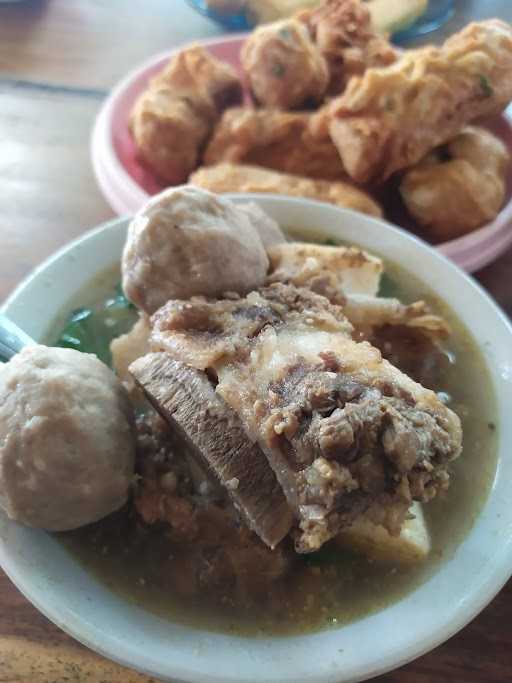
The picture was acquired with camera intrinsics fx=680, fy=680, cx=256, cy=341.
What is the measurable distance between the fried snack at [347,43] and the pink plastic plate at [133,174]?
319 millimetres

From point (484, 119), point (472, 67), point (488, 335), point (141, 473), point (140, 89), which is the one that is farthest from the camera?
point (140, 89)

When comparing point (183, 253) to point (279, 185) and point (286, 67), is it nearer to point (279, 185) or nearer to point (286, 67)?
point (279, 185)

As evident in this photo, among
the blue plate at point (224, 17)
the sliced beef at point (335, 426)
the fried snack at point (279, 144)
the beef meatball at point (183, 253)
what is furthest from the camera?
the blue plate at point (224, 17)

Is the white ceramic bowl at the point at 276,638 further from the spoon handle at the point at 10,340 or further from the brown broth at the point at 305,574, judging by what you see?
the spoon handle at the point at 10,340

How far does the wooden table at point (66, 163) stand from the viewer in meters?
Result: 0.80

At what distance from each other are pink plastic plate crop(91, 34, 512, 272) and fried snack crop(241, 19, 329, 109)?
305mm

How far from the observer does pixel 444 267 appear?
40.8 inches

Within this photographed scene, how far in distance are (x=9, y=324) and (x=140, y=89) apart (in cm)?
96

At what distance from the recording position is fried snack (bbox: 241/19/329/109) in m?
1.45

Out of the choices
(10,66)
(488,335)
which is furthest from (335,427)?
(10,66)

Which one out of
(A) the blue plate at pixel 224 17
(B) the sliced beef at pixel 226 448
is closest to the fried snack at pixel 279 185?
(B) the sliced beef at pixel 226 448

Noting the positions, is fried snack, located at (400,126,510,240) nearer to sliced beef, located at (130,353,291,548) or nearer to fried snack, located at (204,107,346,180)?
fried snack, located at (204,107,346,180)

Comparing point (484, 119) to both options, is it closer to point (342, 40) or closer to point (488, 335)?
point (342, 40)

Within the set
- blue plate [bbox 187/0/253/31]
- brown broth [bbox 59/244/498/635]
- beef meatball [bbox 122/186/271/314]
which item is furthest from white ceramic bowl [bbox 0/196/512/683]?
blue plate [bbox 187/0/253/31]
